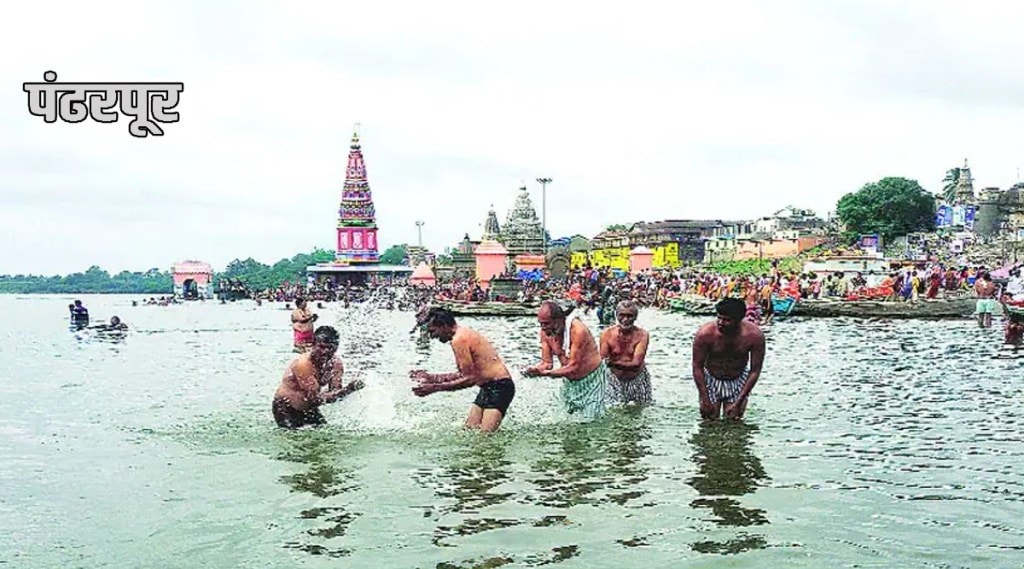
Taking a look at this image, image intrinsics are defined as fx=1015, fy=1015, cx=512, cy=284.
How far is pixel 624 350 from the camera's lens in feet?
33.6

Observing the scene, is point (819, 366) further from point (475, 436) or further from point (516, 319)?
point (516, 319)

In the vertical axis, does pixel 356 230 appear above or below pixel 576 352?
above

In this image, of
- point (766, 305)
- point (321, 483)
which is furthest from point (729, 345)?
point (766, 305)

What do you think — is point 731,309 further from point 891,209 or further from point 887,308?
point 891,209

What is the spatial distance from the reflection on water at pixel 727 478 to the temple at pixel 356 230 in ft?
267

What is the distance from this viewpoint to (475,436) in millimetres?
8852

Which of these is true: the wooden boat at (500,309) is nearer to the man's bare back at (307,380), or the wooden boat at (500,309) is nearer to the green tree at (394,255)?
the man's bare back at (307,380)

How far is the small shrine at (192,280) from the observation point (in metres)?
98.5

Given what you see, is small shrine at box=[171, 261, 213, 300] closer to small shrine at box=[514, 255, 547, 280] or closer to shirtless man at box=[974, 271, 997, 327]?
small shrine at box=[514, 255, 547, 280]

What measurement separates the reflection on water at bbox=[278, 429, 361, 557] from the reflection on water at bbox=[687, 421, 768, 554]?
211cm

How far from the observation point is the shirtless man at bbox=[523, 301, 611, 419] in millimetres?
9281

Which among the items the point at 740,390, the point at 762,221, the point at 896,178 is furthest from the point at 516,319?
the point at 762,221

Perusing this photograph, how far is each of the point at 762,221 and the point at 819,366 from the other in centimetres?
8399

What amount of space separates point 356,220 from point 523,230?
1691 cm
